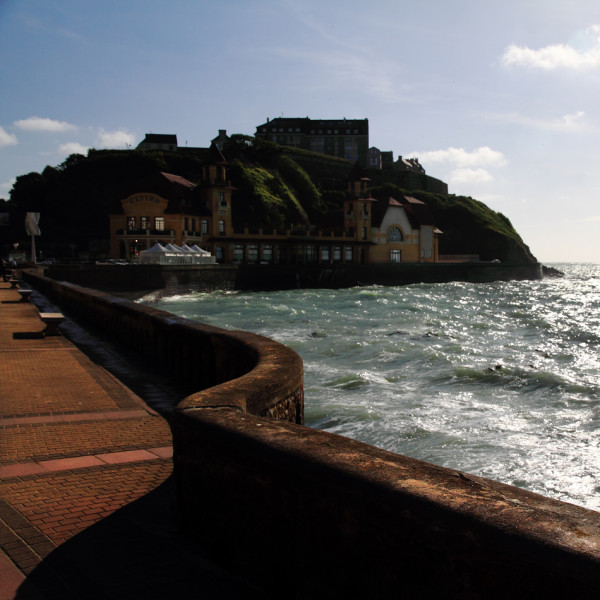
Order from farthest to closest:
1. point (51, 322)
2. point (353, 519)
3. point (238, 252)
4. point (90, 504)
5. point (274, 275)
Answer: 1. point (238, 252)
2. point (274, 275)
3. point (51, 322)
4. point (90, 504)
5. point (353, 519)

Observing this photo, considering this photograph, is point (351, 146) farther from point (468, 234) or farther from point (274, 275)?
point (274, 275)

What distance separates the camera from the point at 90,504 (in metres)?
4.30

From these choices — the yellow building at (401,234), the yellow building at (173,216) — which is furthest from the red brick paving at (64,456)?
the yellow building at (401,234)

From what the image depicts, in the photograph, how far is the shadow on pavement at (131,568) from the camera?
3.17m

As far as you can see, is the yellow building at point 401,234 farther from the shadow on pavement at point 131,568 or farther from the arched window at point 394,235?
the shadow on pavement at point 131,568

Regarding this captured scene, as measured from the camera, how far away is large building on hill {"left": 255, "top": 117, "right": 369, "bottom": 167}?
128m

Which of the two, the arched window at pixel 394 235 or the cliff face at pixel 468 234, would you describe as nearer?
the arched window at pixel 394 235

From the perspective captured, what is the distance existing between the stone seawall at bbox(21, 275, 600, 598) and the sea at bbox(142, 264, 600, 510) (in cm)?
447

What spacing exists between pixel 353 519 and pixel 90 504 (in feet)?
8.01

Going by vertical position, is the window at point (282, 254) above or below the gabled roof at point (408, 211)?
below

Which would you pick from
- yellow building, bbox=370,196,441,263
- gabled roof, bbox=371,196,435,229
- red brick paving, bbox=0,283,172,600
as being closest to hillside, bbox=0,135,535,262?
gabled roof, bbox=371,196,435,229

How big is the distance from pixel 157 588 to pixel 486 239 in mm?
107499

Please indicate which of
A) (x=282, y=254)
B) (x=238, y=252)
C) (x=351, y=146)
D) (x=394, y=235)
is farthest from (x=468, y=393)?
(x=351, y=146)

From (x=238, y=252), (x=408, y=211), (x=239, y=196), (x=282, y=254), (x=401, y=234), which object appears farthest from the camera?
→ (x=408, y=211)
